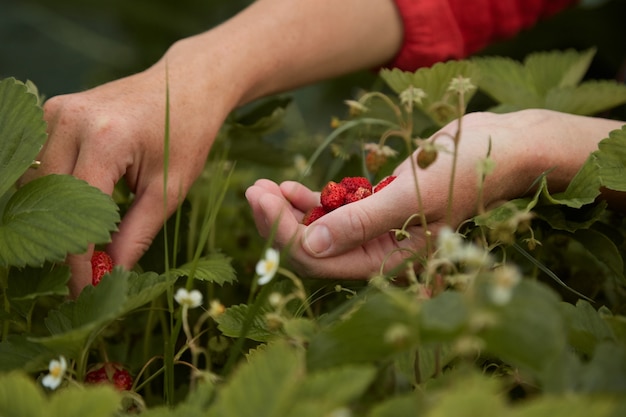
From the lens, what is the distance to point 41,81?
96.7 inches

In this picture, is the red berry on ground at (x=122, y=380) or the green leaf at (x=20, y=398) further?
the red berry on ground at (x=122, y=380)

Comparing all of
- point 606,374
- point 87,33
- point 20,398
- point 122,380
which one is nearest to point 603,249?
point 606,374

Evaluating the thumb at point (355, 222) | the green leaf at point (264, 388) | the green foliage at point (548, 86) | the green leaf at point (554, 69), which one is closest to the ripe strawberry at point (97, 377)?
the thumb at point (355, 222)

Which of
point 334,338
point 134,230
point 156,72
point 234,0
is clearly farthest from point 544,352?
point 234,0

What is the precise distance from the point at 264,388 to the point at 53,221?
360 millimetres

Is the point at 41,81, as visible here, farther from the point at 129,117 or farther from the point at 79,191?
the point at 79,191

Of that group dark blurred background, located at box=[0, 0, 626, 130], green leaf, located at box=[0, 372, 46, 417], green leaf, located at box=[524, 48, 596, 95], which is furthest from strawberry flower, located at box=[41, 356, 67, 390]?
dark blurred background, located at box=[0, 0, 626, 130]

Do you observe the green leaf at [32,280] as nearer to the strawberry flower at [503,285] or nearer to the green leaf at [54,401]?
the green leaf at [54,401]

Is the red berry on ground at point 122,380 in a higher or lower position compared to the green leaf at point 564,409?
lower

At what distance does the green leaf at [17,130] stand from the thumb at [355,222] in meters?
0.27

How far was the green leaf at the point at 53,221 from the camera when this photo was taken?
0.74 metres

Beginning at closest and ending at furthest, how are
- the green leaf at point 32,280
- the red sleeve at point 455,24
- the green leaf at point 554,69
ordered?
the green leaf at point 32,280 < the green leaf at point 554,69 < the red sleeve at point 455,24

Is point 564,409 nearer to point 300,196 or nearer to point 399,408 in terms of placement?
point 399,408

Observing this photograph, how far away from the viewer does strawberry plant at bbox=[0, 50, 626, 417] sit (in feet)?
1.62
